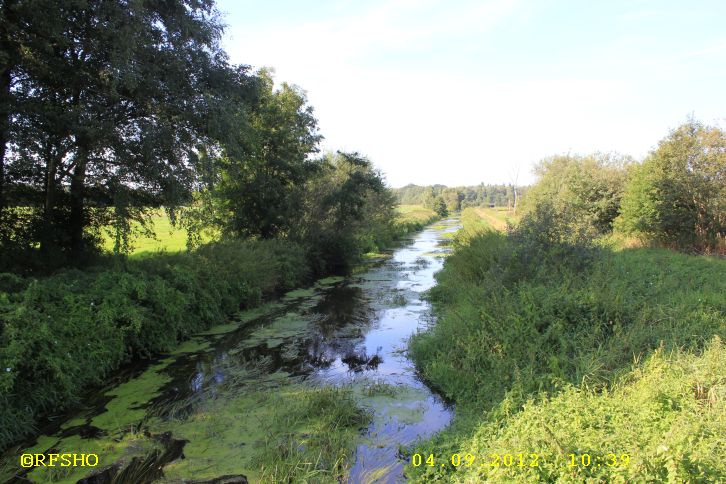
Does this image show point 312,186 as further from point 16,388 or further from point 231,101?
point 16,388

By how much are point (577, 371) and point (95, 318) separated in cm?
750

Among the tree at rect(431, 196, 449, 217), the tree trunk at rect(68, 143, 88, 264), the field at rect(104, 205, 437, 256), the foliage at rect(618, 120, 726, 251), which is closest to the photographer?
the tree trunk at rect(68, 143, 88, 264)

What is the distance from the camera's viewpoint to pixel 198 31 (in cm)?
1048

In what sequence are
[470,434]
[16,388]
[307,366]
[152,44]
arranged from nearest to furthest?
[470,434], [16,388], [307,366], [152,44]

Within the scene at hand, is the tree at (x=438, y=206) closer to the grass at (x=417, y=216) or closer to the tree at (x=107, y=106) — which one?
the grass at (x=417, y=216)

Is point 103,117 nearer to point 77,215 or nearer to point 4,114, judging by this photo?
point 4,114

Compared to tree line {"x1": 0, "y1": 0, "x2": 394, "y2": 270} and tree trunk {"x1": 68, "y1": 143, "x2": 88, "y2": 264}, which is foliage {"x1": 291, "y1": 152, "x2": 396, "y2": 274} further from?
tree trunk {"x1": 68, "y1": 143, "x2": 88, "y2": 264}

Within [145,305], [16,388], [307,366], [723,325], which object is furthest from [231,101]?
[723,325]

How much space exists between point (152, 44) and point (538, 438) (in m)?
10.8

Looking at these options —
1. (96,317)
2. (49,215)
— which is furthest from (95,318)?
(49,215)

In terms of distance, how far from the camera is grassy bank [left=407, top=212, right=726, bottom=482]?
3.51m

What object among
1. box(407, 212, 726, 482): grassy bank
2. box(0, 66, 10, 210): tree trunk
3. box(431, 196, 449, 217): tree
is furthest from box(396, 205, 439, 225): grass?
box(0, 66, 10, 210): tree trunk

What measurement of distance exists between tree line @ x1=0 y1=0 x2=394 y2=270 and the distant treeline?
294 ft

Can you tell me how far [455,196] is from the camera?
449ft
